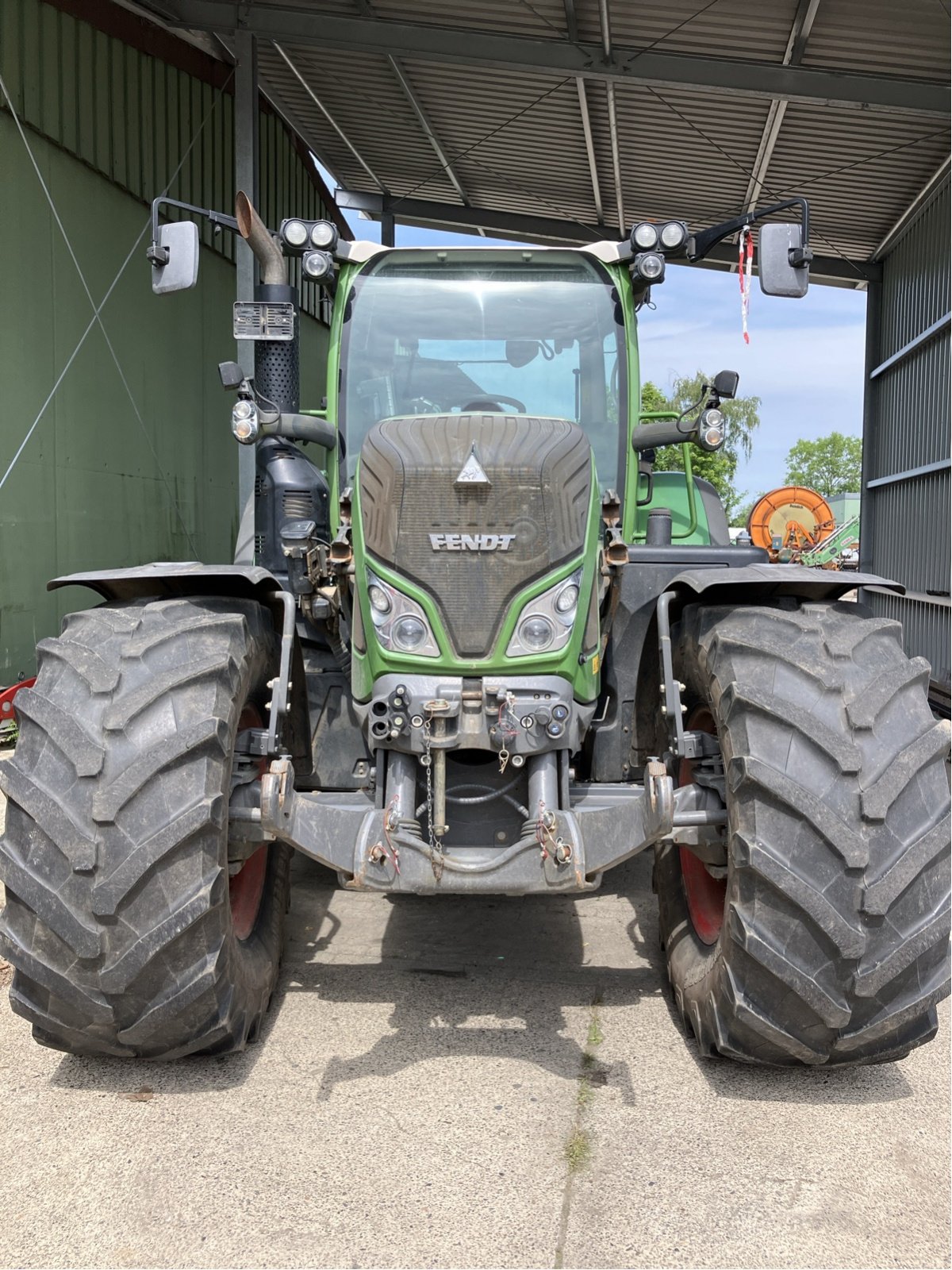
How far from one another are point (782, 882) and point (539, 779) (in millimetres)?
739

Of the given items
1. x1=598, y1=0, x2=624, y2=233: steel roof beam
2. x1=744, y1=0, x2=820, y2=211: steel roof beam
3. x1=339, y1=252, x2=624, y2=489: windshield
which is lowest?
x1=339, y1=252, x2=624, y2=489: windshield

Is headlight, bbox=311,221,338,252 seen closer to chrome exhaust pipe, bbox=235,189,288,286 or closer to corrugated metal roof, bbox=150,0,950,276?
chrome exhaust pipe, bbox=235,189,288,286

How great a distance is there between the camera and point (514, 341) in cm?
454

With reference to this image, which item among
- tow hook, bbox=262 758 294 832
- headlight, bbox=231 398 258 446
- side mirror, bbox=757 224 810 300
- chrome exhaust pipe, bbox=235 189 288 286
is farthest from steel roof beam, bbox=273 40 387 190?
tow hook, bbox=262 758 294 832

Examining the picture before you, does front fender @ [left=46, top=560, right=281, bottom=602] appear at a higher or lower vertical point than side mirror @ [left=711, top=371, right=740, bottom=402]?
lower

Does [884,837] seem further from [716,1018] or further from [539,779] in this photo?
[539,779]

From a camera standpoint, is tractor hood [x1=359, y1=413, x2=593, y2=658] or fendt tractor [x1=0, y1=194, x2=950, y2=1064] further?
tractor hood [x1=359, y1=413, x2=593, y2=658]

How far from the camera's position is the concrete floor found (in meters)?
2.46

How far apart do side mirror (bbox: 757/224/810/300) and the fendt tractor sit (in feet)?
3.81

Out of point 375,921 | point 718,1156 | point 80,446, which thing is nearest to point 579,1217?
point 718,1156

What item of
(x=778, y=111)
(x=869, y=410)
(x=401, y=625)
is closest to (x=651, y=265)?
(x=401, y=625)

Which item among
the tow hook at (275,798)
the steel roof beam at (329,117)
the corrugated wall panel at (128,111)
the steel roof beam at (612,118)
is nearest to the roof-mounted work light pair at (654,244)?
the tow hook at (275,798)

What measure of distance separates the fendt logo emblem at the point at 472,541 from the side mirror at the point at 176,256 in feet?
6.02

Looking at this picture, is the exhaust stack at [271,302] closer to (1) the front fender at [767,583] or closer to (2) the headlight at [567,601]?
(2) the headlight at [567,601]
